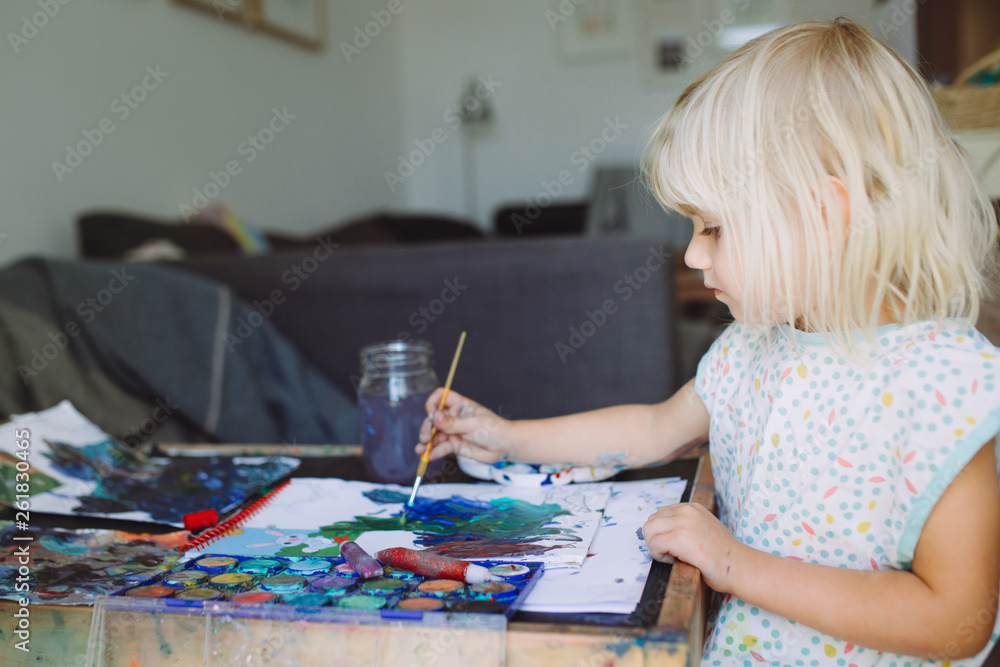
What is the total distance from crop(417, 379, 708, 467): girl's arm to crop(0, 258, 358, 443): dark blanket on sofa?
856 millimetres

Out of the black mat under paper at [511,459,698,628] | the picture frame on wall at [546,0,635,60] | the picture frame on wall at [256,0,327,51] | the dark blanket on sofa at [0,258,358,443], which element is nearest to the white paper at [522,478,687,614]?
the black mat under paper at [511,459,698,628]

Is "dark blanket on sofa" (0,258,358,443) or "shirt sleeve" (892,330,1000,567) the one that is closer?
"shirt sleeve" (892,330,1000,567)

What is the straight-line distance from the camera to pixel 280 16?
3006 millimetres

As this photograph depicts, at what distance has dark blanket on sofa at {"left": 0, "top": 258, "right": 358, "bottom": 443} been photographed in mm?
1336

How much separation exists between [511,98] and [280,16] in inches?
75.2

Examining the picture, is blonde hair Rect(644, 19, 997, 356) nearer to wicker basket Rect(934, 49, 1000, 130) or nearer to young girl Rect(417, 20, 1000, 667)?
young girl Rect(417, 20, 1000, 667)

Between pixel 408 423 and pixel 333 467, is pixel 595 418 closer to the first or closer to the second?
pixel 408 423

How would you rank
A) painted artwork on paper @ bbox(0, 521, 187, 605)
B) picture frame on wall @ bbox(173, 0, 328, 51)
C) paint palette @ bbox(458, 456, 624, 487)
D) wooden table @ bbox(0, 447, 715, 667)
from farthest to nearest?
picture frame on wall @ bbox(173, 0, 328, 51), paint palette @ bbox(458, 456, 624, 487), painted artwork on paper @ bbox(0, 521, 187, 605), wooden table @ bbox(0, 447, 715, 667)

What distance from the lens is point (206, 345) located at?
1522 mm

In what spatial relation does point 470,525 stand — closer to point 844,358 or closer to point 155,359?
point 844,358

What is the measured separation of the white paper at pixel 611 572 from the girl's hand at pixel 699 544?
20 millimetres

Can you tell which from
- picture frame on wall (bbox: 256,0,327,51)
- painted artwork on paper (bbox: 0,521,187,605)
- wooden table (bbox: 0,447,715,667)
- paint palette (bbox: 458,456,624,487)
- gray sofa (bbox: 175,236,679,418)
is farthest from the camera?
picture frame on wall (bbox: 256,0,327,51)

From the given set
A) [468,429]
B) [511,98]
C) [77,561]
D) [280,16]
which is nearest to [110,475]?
[77,561]

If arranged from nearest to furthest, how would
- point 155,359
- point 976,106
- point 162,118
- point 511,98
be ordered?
point 976,106 < point 155,359 < point 162,118 < point 511,98
